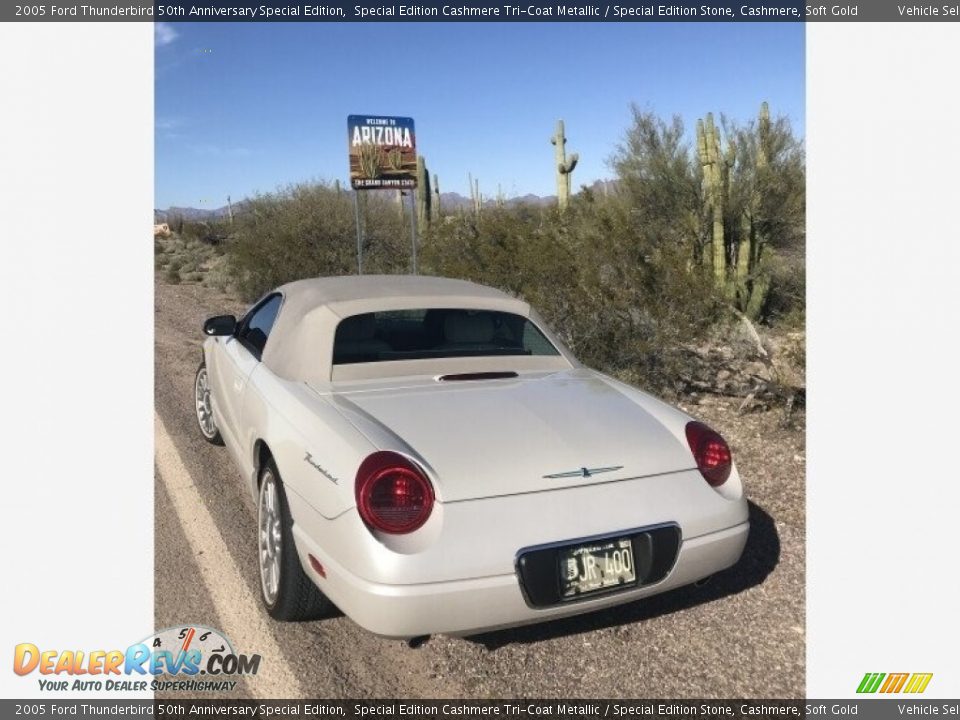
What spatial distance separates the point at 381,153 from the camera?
12680mm

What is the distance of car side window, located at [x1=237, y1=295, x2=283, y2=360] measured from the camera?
4.23 metres

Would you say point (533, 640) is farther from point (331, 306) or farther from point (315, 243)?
point (315, 243)

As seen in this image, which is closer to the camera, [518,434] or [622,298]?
[518,434]

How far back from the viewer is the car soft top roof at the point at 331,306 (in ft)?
11.4

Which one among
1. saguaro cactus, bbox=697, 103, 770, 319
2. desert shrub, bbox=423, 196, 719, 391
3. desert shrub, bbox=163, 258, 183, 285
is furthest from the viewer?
desert shrub, bbox=163, 258, 183, 285

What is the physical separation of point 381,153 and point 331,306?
9.69 metres

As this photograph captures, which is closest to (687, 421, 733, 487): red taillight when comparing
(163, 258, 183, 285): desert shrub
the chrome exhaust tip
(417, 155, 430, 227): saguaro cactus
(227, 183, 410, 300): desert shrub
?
the chrome exhaust tip

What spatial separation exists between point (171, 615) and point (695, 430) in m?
2.34

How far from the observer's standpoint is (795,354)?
585 centimetres

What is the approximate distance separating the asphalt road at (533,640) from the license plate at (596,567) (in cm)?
40

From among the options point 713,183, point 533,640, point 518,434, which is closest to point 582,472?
point 518,434

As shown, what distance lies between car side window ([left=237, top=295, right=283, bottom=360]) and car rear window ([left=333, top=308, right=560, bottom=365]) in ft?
2.29

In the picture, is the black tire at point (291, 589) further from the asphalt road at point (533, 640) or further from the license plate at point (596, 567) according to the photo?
the license plate at point (596, 567)
